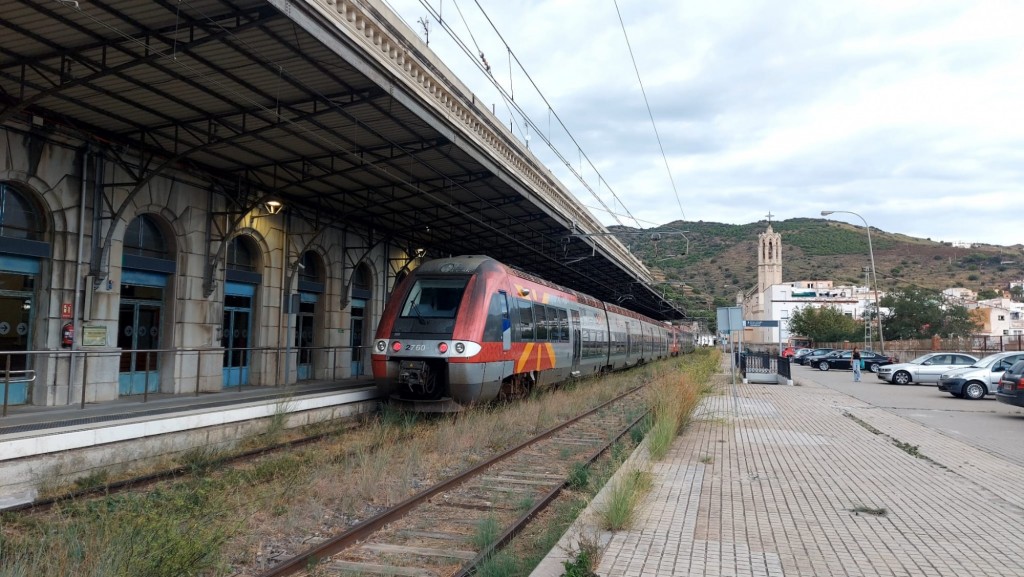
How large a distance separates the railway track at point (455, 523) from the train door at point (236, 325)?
36.8ft

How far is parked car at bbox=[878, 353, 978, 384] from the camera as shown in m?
29.3

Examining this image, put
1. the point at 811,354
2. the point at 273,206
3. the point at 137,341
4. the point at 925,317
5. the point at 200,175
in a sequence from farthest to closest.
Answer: the point at 925,317 < the point at 811,354 < the point at 273,206 < the point at 200,175 < the point at 137,341

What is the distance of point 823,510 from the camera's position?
7.21 m

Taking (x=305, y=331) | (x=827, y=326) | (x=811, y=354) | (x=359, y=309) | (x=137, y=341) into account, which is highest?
(x=827, y=326)

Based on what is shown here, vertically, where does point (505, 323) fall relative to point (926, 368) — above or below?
above

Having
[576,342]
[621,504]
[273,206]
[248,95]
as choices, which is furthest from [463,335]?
[273,206]

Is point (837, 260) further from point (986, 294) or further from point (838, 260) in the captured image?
point (986, 294)

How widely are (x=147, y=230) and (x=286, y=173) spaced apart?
3.90 m

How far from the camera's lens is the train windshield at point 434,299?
45.5 ft

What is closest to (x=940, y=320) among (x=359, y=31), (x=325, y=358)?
(x=325, y=358)

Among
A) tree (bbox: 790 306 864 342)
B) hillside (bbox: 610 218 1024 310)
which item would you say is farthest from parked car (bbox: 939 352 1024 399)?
hillside (bbox: 610 218 1024 310)

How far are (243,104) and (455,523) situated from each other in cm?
972

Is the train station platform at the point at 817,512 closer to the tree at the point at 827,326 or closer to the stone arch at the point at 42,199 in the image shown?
the stone arch at the point at 42,199

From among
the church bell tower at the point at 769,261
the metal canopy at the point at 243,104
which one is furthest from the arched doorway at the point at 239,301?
the church bell tower at the point at 769,261
